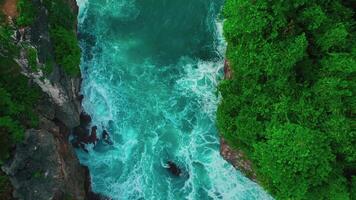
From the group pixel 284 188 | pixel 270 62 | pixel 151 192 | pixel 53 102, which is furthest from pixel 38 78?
pixel 284 188

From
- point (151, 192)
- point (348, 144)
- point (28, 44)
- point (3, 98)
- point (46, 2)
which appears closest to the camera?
point (348, 144)

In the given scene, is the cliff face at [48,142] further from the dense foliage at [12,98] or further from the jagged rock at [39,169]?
the dense foliage at [12,98]

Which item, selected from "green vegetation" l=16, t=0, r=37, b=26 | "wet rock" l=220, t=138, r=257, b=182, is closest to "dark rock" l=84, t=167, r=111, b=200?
"wet rock" l=220, t=138, r=257, b=182

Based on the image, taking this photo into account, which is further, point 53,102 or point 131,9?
point 131,9

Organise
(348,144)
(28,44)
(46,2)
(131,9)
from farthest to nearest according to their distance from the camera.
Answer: (131,9) < (46,2) < (28,44) < (348,144)

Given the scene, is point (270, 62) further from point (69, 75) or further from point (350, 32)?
point (69, 75)

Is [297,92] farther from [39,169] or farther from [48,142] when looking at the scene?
[39,169]
